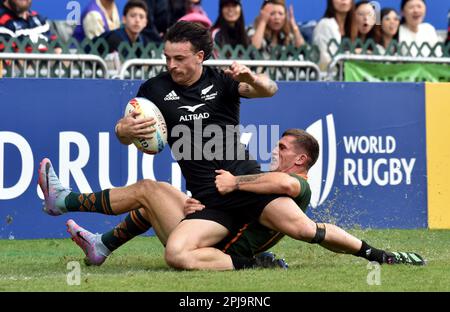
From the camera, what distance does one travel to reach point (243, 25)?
14289 mm

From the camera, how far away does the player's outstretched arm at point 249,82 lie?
8.65 metres

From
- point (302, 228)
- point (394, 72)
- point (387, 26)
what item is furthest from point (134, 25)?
point (302, 228)

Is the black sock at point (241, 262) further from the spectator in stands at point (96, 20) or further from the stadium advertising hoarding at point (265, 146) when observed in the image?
the spectator in stands at point (96, 20)

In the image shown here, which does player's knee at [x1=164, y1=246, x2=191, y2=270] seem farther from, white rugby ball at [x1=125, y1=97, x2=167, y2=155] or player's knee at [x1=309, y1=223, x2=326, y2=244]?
player's knee at [x1=309, y1=223, x2=326, y2=244]

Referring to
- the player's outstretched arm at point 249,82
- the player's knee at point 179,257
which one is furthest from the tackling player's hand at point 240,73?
the player's knee at point 179,257

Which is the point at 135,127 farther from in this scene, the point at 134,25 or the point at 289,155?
the point at 134,25

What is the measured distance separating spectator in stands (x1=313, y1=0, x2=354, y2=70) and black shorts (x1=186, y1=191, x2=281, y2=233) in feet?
17.3

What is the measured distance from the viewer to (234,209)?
9.08 metres

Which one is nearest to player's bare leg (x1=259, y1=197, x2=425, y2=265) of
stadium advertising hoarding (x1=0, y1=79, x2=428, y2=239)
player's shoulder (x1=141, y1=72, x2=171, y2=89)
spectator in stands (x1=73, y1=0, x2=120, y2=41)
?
player's shoulder (x1=141, y1=72, x2=171, y2=89)

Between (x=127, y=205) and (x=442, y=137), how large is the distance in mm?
5274

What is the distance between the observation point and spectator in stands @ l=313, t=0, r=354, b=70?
47.2 feet

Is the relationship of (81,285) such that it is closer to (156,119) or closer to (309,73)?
(156,119)

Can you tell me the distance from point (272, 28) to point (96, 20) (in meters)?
2.28

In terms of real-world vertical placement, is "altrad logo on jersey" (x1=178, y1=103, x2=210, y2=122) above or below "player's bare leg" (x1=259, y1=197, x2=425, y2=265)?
above
